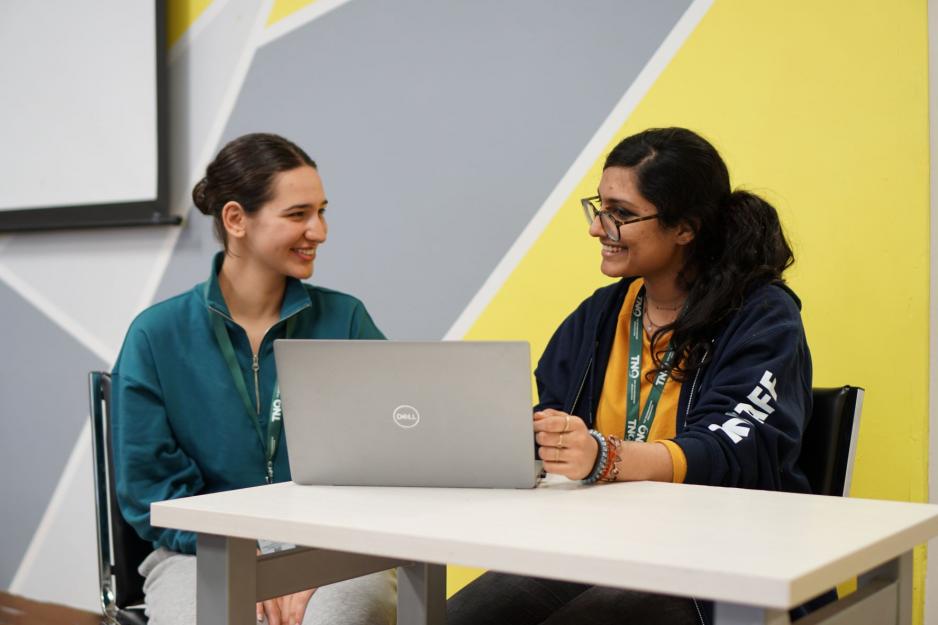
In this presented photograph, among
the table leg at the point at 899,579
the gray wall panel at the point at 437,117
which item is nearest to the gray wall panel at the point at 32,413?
the gray wall panel at the point at 437,117

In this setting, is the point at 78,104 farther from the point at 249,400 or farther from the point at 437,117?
the point at 249,400

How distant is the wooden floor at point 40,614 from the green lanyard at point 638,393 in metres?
2.28

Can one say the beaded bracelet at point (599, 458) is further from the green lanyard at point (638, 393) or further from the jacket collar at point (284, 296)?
the jacket collar at point (284, 296)

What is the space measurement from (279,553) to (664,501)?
21.3 inches

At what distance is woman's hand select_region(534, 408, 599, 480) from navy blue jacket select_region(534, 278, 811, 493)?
20 centimetres

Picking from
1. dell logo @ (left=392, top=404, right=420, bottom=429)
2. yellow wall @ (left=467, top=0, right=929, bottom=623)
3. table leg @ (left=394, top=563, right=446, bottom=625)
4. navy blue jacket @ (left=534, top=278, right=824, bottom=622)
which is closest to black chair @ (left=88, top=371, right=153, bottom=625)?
table leg @ (left=394, top=563, right=446, bottom=625)

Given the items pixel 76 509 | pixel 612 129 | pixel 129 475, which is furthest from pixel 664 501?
pixel 76 509

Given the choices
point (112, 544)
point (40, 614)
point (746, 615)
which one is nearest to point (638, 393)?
point (746, 615)

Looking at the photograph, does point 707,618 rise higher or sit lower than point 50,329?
lower

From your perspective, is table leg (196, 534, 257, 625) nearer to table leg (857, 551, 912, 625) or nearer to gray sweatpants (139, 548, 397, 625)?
gray sweatpants (139, 548, 397, 625)

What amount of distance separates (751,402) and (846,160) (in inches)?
32.1

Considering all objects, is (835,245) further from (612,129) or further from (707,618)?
(707,618)

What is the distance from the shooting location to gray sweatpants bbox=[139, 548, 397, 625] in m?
1.65

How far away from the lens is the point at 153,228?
329cm
